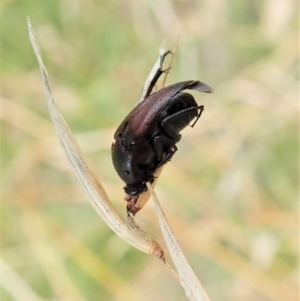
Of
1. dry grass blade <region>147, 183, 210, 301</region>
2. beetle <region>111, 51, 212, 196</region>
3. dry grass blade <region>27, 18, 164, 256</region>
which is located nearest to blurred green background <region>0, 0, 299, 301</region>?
beetle <region>111, 51, 212, 196</region>

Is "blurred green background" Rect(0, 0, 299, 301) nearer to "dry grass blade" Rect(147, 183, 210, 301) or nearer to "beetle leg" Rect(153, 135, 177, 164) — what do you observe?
"beetle leg" Rect(153, 135, 177, 164)

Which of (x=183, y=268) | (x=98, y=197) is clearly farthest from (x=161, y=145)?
(x=183, y=268)

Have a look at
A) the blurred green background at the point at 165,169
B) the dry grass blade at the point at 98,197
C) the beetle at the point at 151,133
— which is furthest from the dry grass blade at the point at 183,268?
the blurred green background at the point at 165,169

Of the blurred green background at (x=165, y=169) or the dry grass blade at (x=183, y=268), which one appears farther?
the blurred green background at (x=165, y=169)

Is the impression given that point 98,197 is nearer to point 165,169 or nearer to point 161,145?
point 161,145

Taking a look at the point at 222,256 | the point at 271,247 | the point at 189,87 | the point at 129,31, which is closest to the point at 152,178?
the point at 189,87

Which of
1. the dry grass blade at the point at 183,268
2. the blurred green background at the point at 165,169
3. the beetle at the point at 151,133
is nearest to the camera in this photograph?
the dry grass blade at the point at 183,268

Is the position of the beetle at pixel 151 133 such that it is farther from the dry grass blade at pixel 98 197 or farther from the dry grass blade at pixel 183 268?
the dry grass blade at pixel 183 268
